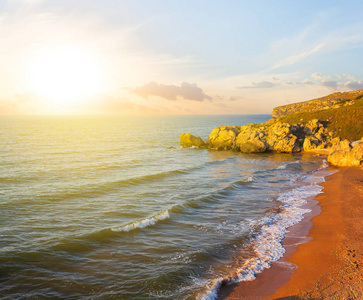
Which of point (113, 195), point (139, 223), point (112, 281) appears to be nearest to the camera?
point (112, 281)

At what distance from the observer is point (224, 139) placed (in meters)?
62.8

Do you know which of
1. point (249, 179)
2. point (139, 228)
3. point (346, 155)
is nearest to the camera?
point (139, 228)

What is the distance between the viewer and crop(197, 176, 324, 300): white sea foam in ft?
39.7

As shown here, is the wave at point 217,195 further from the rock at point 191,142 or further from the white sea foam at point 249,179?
the rock at point 191,142

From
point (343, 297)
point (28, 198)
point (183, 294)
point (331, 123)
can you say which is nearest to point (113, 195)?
point (28, 198)

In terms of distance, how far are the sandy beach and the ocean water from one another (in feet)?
2.63

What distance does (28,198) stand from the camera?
2434cm

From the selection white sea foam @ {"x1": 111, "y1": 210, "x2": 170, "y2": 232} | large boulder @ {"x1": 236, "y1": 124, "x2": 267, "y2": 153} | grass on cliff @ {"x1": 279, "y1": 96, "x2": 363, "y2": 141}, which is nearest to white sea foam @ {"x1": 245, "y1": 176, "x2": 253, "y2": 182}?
white sea foam @ {"x1": 111, "y1": 210, "x2": 170, "y2": 232}

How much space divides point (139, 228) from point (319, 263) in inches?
427

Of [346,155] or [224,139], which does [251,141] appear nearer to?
[224,139]

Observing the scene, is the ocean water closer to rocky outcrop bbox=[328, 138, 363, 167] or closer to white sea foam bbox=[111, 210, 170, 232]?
white sea foam bbox=[111, 210, 170, 232]

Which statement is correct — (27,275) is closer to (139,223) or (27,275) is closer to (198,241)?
(139,223)

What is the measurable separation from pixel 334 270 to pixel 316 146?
162ft

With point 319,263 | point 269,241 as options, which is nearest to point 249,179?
point 269,241
